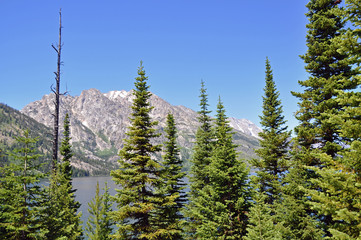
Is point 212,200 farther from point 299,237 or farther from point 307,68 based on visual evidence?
point 307,68

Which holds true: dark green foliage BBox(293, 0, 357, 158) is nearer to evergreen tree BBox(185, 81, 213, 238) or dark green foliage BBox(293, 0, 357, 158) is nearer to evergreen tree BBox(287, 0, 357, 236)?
evergreen tree BBox(287, 0, 357, 236)

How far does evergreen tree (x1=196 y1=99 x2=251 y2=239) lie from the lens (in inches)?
670

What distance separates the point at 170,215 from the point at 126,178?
5.02 metres

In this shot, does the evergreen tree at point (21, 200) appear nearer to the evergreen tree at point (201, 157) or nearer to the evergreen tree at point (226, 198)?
the evergreen tree at point (226, 198)

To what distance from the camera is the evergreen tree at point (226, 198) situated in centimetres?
1702

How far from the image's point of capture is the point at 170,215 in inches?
736

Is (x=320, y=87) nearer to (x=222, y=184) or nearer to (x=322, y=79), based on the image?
(x=322, y=79)

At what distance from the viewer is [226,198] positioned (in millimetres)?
18391

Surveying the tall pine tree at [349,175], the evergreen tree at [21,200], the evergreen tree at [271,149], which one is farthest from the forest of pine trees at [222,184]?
the evergreen tree at [271,149]

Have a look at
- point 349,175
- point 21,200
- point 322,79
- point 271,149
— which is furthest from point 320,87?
point 21,200

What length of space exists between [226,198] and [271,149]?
1334cm

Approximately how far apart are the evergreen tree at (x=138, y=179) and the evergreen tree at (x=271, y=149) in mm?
15349

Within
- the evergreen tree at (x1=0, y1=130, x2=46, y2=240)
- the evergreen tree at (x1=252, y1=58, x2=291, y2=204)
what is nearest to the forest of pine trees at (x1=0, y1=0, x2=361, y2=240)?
the evergreen tree at (x1=0, y1=130, x2=46, y2=240)

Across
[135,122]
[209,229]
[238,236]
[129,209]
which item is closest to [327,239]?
[238,236]
